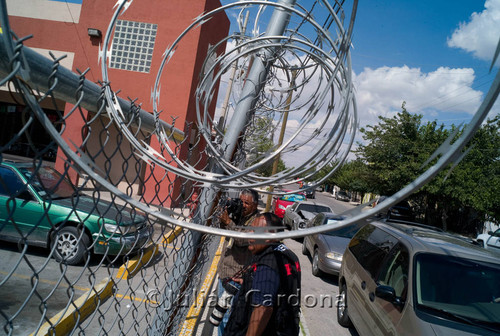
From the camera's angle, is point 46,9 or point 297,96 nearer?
point 297,96

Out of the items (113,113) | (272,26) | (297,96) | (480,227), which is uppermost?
(272,26)

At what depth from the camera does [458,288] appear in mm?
3768

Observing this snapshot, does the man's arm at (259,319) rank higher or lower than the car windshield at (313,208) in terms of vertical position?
higher

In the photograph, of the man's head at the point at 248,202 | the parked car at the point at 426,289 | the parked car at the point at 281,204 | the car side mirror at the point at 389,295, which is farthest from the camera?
the parked car at the point at 281,204

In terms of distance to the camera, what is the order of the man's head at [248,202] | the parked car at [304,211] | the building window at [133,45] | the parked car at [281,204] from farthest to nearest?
the parked car at [281,204], the building window at [133,45], the parked car at [304,211], the man's head at [248,202]

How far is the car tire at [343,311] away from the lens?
556cm

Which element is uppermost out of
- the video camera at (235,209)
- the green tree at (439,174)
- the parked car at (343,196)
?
the green tree at (439,174)

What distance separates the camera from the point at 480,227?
23.2 m

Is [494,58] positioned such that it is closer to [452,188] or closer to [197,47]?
[197,47]

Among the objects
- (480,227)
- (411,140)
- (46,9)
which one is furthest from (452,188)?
(46,9)

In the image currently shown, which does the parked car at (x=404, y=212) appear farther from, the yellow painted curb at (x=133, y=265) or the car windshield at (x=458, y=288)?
the yellow painted curb at (x=133, y=265)

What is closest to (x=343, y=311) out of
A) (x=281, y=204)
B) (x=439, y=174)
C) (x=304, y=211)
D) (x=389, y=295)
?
(x=389, y=295)

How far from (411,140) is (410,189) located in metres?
22.2

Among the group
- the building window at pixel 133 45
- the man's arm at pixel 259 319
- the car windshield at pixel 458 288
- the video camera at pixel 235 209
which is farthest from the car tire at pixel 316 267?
the building window at pixel 133 45
